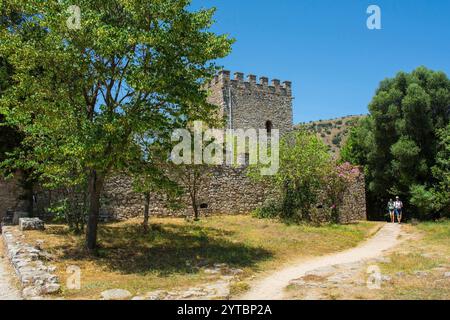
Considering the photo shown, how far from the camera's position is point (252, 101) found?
3212 cm

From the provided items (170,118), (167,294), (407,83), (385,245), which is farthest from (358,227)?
(167,294)

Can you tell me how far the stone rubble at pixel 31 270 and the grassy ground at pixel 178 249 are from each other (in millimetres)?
376

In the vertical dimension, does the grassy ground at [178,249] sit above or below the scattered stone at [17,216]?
below

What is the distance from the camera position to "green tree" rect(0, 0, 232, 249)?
11242 mm

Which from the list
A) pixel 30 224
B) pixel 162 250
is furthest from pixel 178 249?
pixel 30 224

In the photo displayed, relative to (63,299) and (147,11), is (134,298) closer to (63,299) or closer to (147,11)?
(63,299)

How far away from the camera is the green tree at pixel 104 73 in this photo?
36.9 ft

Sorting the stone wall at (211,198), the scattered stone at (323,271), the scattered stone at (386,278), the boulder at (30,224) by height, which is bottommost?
the scattered stone at (323,271)

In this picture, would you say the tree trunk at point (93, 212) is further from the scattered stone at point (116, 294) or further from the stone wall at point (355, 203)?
the stone wall at point (355, 203)

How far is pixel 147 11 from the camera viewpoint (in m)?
11.9

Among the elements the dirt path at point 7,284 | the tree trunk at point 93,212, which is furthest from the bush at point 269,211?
the dirt path at point 7,284

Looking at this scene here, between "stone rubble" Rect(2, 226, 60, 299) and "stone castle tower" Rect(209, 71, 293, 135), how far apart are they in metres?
19.3

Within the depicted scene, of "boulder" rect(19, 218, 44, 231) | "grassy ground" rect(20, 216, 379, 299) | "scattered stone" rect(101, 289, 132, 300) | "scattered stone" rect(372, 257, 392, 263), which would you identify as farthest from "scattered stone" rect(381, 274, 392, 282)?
"boulder" rect(19, 218, 44, 231)

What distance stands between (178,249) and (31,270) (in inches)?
208
